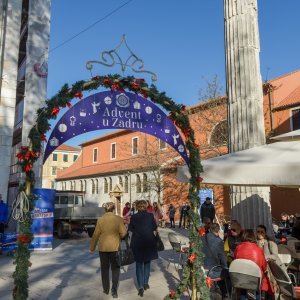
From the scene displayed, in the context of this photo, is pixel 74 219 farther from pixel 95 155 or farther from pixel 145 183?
pixel 95 155

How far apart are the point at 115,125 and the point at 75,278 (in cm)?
402

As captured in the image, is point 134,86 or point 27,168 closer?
point 27,168

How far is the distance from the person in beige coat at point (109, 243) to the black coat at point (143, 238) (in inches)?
9.4

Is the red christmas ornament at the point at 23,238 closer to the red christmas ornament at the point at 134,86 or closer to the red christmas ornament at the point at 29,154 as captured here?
the red christmas ornament at the point at 29,154


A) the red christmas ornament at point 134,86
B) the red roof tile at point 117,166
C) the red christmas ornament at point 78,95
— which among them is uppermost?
the red roof tile at point 117,166

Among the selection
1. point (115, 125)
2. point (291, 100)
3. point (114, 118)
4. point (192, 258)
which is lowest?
point (192, 258)

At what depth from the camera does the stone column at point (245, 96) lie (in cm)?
742

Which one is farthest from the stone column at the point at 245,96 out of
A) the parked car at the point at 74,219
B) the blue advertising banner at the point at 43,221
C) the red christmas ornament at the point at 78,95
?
the parked car at the point at 74,219

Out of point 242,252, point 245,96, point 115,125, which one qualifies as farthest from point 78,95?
point 245,96

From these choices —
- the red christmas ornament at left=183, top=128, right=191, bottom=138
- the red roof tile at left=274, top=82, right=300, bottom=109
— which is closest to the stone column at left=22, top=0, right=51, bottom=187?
the red christmas ornament at left=183, top=128, right=191, bottom=138

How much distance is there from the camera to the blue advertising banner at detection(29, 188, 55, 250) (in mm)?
12438

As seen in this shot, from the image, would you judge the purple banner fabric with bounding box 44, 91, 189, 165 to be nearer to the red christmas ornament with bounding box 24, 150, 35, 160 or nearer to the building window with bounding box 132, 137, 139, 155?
the red christmas ornament with bounding box 24, 150, 35, 160

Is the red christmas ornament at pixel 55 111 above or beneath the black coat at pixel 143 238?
above

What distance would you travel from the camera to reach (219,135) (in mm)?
28016
